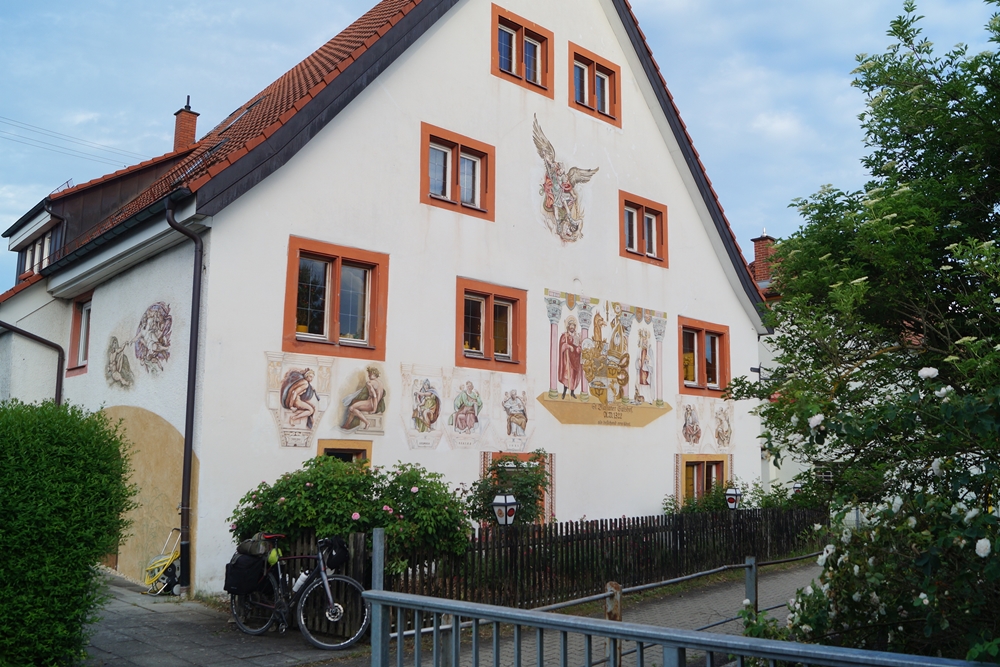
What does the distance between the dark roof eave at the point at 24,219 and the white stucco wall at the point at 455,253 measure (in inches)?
309

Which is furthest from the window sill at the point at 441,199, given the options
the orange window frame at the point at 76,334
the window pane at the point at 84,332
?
the window pane at the point at 84,332

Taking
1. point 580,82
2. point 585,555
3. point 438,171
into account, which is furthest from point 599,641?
point 580,82

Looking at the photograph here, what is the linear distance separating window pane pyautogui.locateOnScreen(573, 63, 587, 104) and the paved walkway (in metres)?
10.4

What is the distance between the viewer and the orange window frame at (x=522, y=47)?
54.3 feet

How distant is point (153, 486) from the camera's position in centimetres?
1274

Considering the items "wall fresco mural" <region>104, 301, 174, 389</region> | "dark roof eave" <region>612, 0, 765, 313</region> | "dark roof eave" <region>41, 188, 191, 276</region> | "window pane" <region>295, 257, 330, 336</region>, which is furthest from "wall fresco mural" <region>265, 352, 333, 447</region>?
"dark roof eave" <region>612, 0, 765, 313</region>

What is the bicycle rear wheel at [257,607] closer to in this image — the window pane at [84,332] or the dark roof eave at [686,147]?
the window pane at [84,332]

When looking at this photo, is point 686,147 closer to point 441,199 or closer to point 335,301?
point 441,199

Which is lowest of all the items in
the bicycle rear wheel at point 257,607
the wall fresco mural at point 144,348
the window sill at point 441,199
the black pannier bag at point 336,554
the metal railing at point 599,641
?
the bicycle rear wheel at point 257,607

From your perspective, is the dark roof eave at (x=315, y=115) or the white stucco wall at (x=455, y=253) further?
the white stucco wall at (x=455, y=253)

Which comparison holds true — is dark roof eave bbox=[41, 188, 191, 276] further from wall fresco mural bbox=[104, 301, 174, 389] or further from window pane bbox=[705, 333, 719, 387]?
window pane bbox=[705, 333, 719, 387]

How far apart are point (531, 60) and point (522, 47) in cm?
48

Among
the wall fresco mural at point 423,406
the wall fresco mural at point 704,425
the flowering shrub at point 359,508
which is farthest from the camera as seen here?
the wall fresco mural at point 704,425

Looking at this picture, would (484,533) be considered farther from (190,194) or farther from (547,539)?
(190,194)
